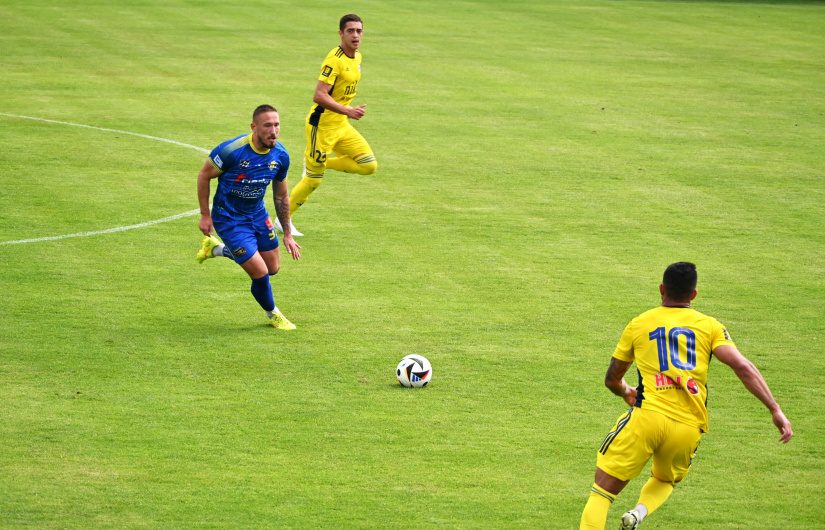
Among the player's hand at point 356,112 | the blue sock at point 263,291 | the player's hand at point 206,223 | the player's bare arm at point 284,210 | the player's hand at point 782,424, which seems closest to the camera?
the player's hand at point 782,424

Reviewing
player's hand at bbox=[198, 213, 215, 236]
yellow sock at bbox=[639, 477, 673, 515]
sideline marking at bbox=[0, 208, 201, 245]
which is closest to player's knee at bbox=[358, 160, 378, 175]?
sideline marking at bbox=[0, 208, 201, 245]

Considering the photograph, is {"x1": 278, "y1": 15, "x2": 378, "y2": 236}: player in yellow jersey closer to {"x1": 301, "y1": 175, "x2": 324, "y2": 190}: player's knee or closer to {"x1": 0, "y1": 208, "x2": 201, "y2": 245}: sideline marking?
{"x1": 301, "y1": 175, "x2": 324, "y2": 190}: player's knee

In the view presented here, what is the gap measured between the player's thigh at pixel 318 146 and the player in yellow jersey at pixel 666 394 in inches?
300

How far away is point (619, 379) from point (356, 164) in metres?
7.82

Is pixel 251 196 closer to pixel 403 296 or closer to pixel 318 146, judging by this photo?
pixel 403 296

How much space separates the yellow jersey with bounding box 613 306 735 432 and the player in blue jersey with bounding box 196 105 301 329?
4548 mm

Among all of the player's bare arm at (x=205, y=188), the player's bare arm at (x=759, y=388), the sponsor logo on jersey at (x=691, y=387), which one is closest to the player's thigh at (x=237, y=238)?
the player's bare arm at (x=205, y=188)

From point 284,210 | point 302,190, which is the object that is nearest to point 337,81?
point 302,190

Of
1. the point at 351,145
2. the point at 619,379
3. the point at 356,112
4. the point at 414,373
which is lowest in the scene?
the point at 414,373

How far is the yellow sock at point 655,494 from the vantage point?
21.0 ft

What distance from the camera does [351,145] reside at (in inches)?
531

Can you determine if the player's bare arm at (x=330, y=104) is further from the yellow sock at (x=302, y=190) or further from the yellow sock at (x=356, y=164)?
the yellow sock at (x=302, y=190)

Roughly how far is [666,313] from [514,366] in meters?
3.31

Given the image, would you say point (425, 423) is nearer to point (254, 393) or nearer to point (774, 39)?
point (254, 393)
